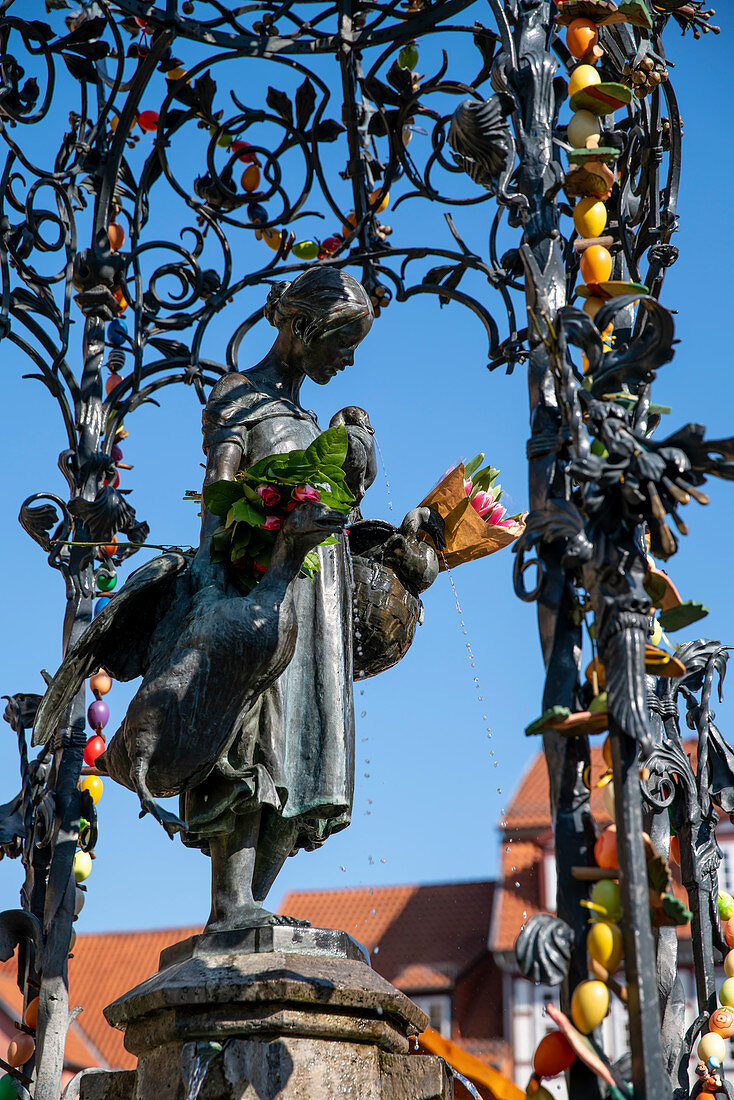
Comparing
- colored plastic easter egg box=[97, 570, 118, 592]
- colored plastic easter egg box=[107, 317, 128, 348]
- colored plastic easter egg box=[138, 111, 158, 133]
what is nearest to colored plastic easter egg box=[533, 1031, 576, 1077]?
colored plastic easter egg box=[97, 570, 118, 592]

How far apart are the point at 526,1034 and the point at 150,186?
18.1 meters

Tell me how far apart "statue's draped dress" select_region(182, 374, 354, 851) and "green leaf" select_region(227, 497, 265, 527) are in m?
0.22

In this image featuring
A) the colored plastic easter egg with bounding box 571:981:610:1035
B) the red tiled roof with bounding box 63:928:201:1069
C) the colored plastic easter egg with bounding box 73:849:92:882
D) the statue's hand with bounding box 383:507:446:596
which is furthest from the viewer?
the red tiled roof with bounding box 63:928:201:1069

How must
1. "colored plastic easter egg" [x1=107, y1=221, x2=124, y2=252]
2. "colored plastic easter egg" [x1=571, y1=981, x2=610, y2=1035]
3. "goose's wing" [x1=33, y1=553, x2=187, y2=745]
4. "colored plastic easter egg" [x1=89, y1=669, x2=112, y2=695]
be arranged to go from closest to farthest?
"colored plastic easter egg" [x1=571, y1=981, x2=610, y2=1035], "goose's wing" [x1=33, y1=553, x2=187, y2=745], "colored plastic easter egg" [x1=89, y1=669, x2=112, y2=695], "colored plastic easter egg" [x1=107, y1=221, x2=124, y2=252]

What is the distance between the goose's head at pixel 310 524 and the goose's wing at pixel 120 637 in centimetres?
49

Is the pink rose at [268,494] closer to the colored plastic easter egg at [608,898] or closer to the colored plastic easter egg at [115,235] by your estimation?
the colored plastic easter egg at [608,898]

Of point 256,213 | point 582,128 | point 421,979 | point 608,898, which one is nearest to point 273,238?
point 256,213

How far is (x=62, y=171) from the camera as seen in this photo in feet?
22.1

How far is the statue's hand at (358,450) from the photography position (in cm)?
487

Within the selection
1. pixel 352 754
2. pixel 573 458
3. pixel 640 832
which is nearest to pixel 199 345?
pixel 352 754

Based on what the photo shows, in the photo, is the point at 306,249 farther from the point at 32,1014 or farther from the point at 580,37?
the point at 32,1014

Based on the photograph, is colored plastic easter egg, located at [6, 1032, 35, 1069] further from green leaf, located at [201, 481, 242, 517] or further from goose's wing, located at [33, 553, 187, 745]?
green leaf, located at [201, 481, 242, 517]

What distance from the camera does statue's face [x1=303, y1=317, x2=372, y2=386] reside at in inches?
192

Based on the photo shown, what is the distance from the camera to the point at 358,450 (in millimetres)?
4867
